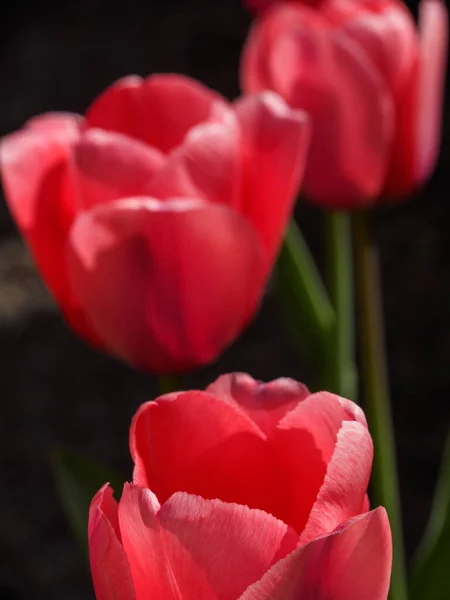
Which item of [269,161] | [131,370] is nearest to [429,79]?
[269,161]

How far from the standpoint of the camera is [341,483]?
0.21 m

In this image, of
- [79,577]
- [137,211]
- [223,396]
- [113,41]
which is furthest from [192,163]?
[113,41]

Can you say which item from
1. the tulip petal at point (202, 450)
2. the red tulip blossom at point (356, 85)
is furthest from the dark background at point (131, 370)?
the tulip petal at point (202, 450)

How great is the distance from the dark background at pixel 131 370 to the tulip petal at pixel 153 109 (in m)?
0.64

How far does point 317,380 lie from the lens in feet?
1.79

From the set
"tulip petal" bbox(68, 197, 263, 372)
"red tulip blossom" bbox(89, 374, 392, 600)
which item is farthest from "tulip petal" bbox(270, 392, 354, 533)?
"tulip petal" bbox(68, 197, 263, 372)

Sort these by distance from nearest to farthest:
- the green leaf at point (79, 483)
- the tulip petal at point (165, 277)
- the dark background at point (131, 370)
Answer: the tulip petal at point (165, 277) < the green leaf at point (79, 483) < the dark background at point (131, 370)

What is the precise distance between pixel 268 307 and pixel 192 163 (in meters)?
0.87

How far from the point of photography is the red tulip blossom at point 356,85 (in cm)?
45

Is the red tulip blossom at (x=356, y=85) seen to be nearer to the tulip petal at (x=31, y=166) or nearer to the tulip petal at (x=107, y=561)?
the tulip petal at (x=31, y=166)

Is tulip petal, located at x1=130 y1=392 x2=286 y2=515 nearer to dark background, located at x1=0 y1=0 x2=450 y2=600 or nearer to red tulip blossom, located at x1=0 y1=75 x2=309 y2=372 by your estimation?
red tulip blossom, located at x1=0 y1=75 x2=309 y2=372

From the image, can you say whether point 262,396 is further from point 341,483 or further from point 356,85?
point 356,85

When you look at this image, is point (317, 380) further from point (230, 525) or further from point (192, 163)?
point (230, 525)

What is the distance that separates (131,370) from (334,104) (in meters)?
0.77
